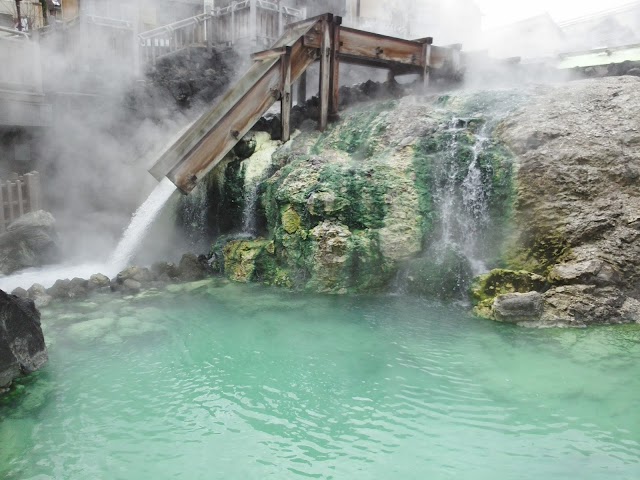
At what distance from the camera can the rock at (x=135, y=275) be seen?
732cm

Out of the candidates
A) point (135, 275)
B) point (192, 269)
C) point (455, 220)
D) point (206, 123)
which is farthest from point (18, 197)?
point (455, 220)

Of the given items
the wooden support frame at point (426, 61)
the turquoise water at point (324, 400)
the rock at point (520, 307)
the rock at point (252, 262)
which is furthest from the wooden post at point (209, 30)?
the rock at point (520, 307)

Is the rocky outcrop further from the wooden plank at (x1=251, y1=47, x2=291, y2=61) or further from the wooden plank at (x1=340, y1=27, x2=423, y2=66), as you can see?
the wooden plank at (x1=251, y1=47, x2=291, y2=61)

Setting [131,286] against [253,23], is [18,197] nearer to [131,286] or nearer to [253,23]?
[131,286]

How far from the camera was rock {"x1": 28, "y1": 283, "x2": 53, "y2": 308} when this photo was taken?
655 centimetres

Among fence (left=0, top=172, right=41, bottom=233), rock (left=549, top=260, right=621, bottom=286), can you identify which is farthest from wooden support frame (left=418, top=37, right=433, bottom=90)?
fence (left=0, top=172, right=41, bottom=233)

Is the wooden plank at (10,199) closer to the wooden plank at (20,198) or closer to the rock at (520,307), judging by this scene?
the wooden plank at (20,198)

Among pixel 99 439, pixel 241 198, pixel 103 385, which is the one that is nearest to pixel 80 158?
pixel 241 198

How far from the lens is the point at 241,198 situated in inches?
341

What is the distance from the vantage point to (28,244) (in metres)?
8.39

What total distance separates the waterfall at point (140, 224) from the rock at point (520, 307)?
605 centimetres

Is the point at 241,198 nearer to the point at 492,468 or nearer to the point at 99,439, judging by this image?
the point at 99,439

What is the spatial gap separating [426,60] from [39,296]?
795cm

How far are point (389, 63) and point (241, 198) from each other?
12.8 feet
